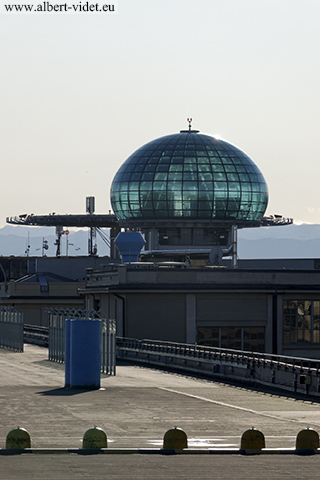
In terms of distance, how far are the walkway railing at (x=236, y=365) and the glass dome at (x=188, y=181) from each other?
57.6m

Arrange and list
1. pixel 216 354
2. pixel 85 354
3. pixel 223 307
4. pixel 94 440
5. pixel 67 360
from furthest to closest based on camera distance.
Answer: pixel 223 307
pixel 216 354
pixel 67 360
pixel 85 354
pixel 94 440

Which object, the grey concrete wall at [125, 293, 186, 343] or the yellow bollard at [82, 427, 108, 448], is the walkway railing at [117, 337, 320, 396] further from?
the yellow bollard at [82, 427, 108, 448]

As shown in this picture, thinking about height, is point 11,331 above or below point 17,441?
above

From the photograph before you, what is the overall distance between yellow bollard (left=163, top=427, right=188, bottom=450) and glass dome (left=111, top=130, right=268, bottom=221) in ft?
320

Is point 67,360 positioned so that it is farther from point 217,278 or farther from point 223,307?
point 217,278

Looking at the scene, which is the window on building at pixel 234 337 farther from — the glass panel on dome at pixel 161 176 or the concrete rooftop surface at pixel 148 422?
the glass panel on dome at pixel 161 176

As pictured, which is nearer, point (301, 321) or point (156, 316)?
point (156, 316)

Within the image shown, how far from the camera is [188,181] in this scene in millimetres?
119625

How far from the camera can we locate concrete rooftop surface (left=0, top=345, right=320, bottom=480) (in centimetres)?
1995

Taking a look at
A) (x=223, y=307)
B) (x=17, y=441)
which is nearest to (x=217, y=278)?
(x=223, y=307)

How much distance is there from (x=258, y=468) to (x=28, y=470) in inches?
172

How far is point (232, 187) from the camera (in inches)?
4833

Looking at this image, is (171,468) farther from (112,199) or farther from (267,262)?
(112,199)

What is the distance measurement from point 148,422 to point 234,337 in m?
43.8
